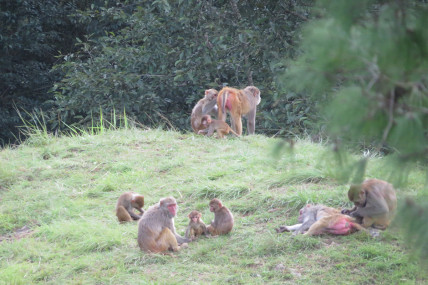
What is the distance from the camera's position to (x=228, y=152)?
8.60 m

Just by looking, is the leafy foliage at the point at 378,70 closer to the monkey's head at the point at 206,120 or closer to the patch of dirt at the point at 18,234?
the patch of dirt at the point at 18,234

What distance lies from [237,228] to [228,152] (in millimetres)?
2880

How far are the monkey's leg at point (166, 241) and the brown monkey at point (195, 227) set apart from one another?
0.29 meters

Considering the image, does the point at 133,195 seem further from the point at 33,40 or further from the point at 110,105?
the point at 33,40

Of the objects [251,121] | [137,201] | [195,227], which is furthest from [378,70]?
[251,121]

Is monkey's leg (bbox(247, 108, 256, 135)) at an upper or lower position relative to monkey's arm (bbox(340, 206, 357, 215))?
lower

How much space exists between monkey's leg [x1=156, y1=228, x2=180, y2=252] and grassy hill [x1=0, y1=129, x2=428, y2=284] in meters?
0.11

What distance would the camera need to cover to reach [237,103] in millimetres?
9875

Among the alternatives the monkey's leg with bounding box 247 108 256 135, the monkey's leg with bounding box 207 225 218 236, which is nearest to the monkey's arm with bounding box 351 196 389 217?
the monkey's leg with bounding box 207 225 218 236

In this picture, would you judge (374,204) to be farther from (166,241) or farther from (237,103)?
(237,103)

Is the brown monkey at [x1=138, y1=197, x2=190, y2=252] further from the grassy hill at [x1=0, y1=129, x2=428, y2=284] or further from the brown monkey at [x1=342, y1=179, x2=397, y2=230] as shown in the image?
the brown monkey at [x1=342, y1=179, x2=397, y2=230]

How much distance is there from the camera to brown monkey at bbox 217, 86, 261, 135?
9.77m

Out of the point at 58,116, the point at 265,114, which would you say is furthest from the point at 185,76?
the point at 58,116

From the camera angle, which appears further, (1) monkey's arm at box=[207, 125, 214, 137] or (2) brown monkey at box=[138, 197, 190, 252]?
(1) monkey's arm at box=[207, 125, 214, 137]
